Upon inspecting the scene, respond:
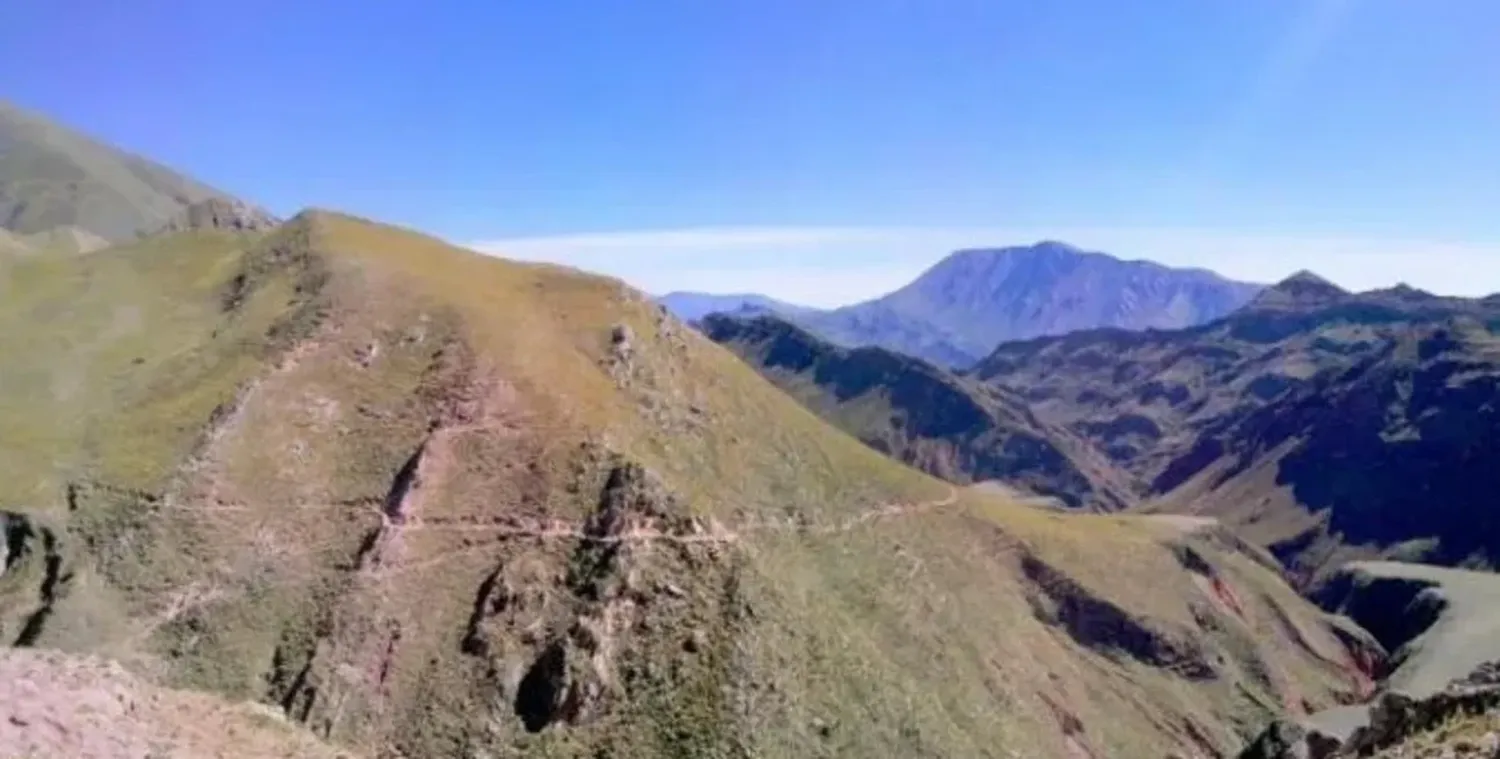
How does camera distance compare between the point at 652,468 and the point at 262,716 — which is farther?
the point at 652,468

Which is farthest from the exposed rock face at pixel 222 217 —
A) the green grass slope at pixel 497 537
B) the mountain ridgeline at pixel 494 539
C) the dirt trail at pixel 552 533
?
the dirt trail at pixel 552 533

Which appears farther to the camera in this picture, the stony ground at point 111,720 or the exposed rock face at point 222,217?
the exposed rock face at point 222,217

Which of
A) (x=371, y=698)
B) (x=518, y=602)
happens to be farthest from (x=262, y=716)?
(x=518, y=602)

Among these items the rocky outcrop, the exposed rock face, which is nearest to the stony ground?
the rocky outcrop

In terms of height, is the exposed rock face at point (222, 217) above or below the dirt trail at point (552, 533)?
above

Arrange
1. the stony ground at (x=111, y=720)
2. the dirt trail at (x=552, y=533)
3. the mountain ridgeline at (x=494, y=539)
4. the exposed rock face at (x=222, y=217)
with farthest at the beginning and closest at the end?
1. the exposed rock face at (x=222, y=217)
2. the dirt trail at (x=552, y=533)
3. the mountain ridgeline at (x=494, y=539)
4. the stony ground at (x=111, y=720)

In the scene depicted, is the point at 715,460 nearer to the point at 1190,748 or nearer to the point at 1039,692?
the point at 1039,692

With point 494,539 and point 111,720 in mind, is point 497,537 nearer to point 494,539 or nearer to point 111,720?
point 494,539

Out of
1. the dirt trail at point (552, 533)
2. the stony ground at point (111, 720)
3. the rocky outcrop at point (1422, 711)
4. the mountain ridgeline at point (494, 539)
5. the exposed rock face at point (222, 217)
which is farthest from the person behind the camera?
the exposed rock face at point (222, 217)

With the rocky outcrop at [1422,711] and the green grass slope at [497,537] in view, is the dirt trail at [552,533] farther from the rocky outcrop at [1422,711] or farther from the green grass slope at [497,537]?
the rocky outcrop at [1422,711]

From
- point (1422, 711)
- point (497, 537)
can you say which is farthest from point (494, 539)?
point (1422, 711)
